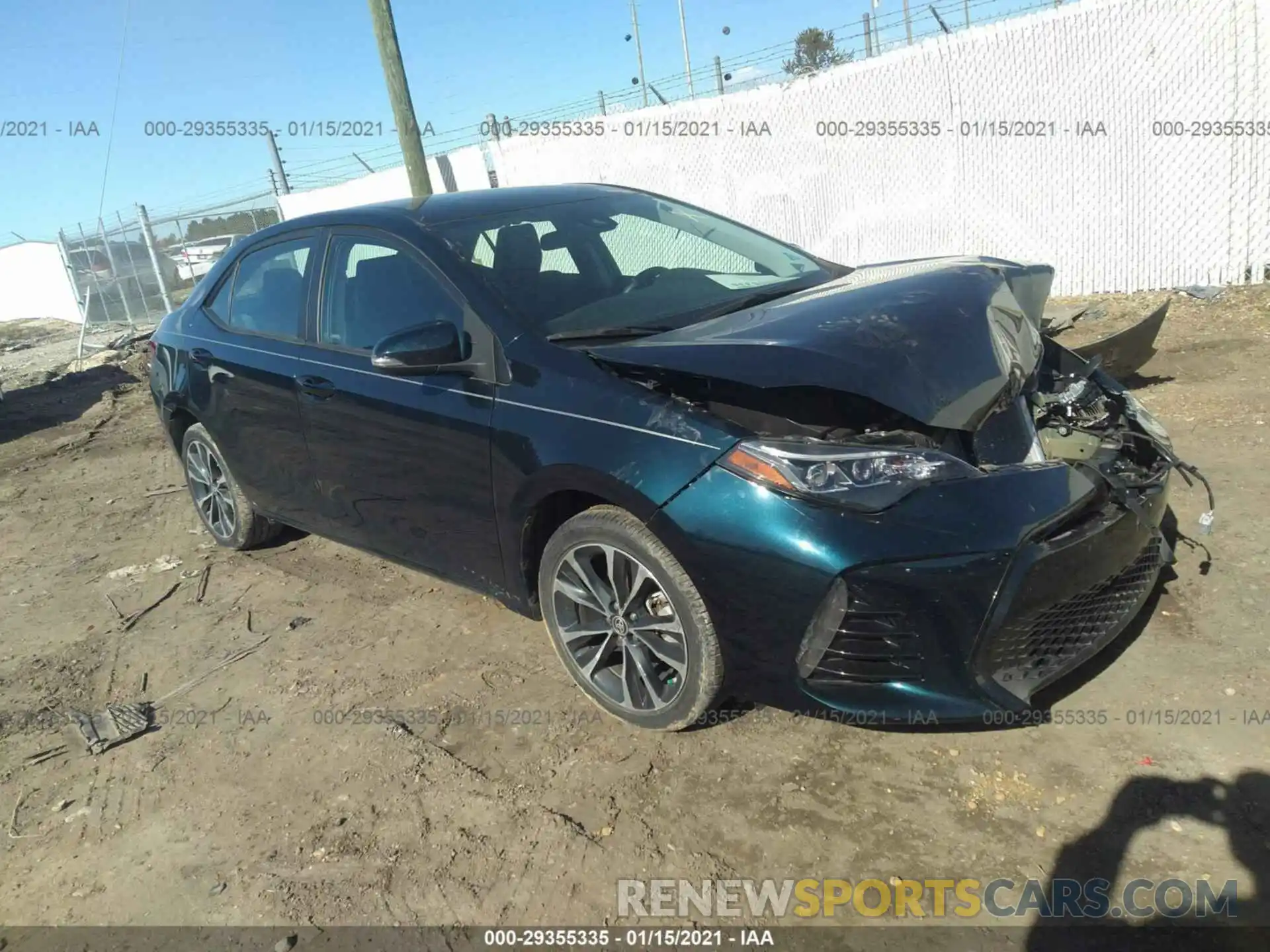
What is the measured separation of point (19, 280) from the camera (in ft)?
82.5

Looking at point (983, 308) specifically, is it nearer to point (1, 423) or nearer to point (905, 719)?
point (905, 719)

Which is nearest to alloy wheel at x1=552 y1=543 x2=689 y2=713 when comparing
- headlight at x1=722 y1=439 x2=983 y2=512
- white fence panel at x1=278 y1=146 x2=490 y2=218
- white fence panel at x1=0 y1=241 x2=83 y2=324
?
headlight at x1=722 y1=439 x2=983 y2=512

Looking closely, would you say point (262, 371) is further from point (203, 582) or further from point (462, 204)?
point (203, 582)

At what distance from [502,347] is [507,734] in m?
1.32

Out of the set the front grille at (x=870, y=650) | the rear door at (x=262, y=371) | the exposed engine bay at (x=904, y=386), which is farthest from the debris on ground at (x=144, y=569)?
the front grille at (x=870, y=650)

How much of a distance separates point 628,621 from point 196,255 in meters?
18.2

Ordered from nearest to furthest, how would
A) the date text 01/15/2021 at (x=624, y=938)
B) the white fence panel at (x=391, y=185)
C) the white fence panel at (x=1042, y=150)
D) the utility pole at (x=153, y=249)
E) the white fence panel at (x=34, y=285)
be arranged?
the date text 01/15/2021 at (x=624, y=938) → the white fence panel at (x=1042, y=150) → the white fence panel at (x=391, y=185) → the utility pole at (x=153, y=249) → the white fence panel at (x=34, y=285)

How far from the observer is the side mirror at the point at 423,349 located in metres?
3.01

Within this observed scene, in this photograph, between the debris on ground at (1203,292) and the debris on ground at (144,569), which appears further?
the debris on ground at (1203,292)

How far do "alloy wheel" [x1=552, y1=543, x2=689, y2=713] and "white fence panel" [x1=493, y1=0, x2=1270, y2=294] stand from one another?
7.30 meters

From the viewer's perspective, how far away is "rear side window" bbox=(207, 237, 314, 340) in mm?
3971

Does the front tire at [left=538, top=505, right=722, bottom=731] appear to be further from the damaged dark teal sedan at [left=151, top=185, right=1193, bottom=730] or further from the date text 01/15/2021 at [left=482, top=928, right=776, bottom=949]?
the date text 01/15/2021 at [left=482, top=928, right=776, bottom=949]

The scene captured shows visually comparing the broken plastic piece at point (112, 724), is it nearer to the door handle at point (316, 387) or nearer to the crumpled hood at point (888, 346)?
the door handle at point (316, 387)

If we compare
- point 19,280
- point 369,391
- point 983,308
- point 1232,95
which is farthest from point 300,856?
point 19,280
